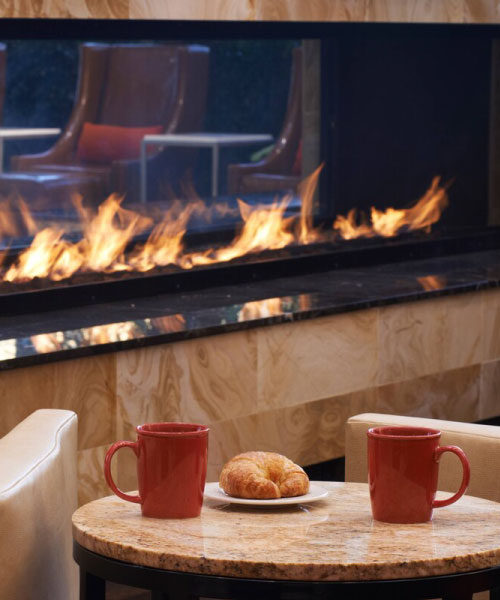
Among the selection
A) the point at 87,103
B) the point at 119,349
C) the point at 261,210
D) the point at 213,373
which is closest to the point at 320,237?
the point at 261,210

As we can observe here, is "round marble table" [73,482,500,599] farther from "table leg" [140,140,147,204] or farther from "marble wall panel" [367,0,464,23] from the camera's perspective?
"table leg" [140,140,147,204]

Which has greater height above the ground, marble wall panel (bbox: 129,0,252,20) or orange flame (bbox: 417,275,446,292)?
marble wall panel (bbox: 129,0,252,20)

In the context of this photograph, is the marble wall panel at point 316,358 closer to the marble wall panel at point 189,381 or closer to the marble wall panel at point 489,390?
the marble wall panel at point 189,381

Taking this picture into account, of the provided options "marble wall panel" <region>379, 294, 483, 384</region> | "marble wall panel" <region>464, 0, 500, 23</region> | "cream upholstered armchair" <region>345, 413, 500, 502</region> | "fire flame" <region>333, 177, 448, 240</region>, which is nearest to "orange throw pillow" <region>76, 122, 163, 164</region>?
"fire flame" <region>333, 177, 448, 240</region>

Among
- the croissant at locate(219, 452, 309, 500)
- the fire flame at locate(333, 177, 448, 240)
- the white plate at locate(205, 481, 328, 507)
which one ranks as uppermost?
the fire flame at locate(333, 177, 448, 240)

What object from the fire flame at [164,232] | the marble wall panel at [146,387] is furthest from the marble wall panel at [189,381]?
the fire flame at [164,232]

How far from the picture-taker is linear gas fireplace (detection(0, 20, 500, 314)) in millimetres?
4227

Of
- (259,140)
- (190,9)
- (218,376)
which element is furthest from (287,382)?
(259,140)

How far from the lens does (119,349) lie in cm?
295

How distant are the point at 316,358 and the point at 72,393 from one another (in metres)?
0.78

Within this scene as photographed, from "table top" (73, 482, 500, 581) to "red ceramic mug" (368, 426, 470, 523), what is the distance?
2cm

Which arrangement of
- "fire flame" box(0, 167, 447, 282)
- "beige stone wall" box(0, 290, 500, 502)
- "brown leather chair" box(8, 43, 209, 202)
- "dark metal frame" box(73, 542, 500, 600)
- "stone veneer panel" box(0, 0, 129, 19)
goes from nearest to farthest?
"dark metal frame" box(73, 542, 500, 600), "beige stone wall" box(0, 290, 500, 502), "stone veneer panel" box(0, 0, 129, 19), "fire flame" box(0, 167, 447, 282), "brown leather chair" box(8, 43, 209, 202)

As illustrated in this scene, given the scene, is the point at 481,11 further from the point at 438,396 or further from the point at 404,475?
the point at 404,475

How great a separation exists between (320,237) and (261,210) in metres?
0.21
